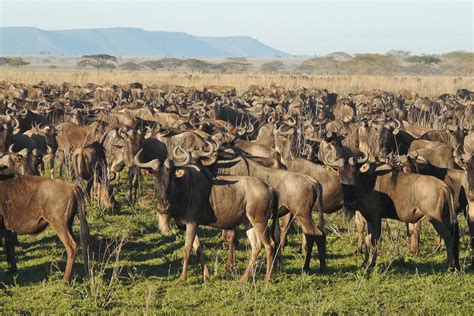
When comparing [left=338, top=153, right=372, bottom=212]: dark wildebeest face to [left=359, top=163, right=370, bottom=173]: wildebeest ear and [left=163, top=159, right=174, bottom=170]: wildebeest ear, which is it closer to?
[left=359, top=163, right=370, bottom=173]: wildebeest ear

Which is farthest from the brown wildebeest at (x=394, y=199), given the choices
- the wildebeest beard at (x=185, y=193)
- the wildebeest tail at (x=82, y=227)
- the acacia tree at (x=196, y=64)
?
the acacia tree at (x=196, y=64)

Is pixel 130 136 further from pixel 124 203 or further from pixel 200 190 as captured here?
pixel 200 190

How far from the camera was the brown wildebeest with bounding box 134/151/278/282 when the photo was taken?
7566 mm

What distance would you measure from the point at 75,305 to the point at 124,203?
17.4 ft

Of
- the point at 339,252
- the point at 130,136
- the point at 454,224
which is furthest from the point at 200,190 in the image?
the point at 130,136

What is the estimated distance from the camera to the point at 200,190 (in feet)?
25.5

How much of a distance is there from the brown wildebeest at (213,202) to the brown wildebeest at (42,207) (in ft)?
2.98

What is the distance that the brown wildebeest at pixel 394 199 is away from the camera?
816cm

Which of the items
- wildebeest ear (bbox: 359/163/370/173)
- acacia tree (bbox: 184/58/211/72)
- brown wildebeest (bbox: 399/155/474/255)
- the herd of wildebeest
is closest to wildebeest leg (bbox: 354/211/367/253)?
the herd of wildebeest

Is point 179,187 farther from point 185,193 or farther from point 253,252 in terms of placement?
point 253,252

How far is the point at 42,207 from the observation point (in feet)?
24.3

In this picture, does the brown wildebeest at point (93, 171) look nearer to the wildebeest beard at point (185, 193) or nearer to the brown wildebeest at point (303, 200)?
the wildebeest beard at point (185, 193)

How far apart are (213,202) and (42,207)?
189cm

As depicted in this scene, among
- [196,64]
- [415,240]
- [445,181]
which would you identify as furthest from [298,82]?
[196,64]
